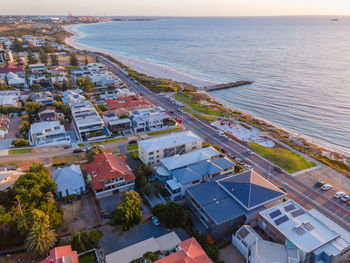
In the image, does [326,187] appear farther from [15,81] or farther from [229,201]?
[15,81]

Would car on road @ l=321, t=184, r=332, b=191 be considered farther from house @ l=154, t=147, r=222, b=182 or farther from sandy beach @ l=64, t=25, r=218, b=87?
sandy beach @ l=64, t=25, r=218, b=87

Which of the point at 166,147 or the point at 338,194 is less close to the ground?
the point at 166,147

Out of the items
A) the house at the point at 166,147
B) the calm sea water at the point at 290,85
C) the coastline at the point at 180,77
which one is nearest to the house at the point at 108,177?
the house at the point at 166,147

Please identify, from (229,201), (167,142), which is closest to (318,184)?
(229,201)

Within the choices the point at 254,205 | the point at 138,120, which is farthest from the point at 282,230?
the point at 138,120

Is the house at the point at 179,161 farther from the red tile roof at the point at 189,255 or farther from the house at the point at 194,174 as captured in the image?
the red tile roof at the point at 189,255

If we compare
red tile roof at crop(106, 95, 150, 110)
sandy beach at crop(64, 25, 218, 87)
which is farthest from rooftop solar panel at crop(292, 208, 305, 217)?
sandy beach at crop(64, 25, 218, 87)
